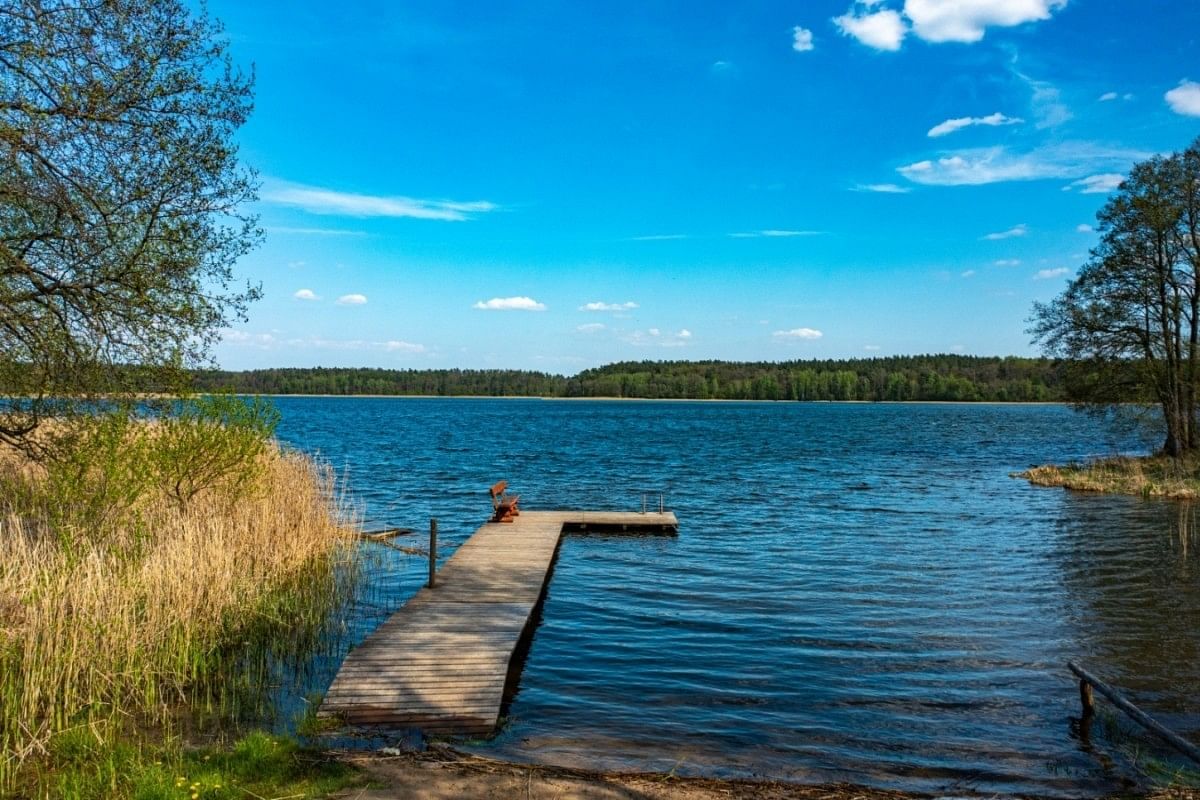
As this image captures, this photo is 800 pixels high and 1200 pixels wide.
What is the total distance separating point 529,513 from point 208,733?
644 inches

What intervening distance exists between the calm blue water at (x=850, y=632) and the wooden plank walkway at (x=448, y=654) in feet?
1.93

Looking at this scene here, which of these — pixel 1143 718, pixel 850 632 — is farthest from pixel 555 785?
pixel 850 632

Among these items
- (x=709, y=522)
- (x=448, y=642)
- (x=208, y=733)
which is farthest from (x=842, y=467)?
(x=208, y=733)


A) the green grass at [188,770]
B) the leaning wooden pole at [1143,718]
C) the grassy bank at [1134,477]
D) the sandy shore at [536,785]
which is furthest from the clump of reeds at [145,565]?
the grassy bank at [1134,477]

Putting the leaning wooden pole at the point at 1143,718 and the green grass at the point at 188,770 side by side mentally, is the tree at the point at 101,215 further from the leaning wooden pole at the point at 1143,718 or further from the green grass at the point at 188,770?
the leaning wooden pole at the point at 1143,718

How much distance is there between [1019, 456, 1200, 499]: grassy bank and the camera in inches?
1232

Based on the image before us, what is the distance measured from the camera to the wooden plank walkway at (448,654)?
910 centimetres

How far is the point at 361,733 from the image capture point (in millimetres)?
8602

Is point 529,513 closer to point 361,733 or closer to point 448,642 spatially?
point 448,642

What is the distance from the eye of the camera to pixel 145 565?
10688 mm

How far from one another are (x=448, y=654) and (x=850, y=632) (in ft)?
23.4

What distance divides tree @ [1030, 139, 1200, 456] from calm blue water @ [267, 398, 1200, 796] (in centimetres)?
684

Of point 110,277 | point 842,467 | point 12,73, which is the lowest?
point 842,467

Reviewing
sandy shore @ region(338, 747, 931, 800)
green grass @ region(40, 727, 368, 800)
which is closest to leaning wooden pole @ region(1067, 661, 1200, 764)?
sandy shore @ region(338, 747, 931, 800)
